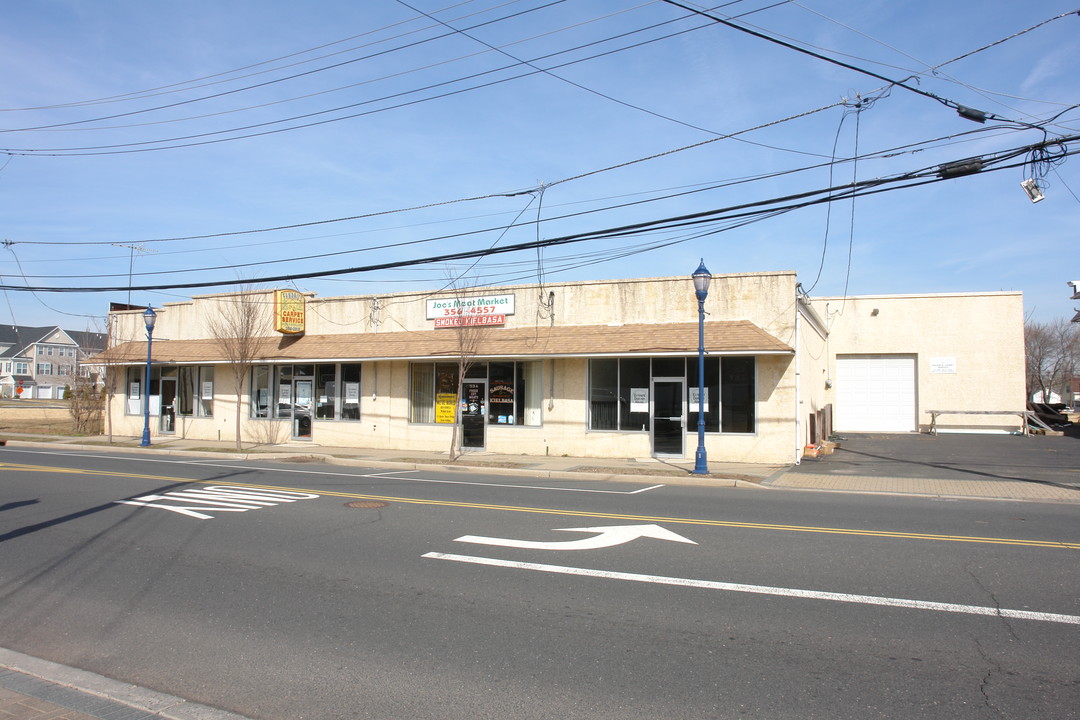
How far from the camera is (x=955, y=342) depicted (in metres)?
31.8

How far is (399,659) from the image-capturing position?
5160 millimetres

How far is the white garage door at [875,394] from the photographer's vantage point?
32.8 metres

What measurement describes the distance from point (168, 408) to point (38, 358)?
74.0 meters

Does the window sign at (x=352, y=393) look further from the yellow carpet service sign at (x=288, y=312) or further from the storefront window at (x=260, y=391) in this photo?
the storefront window at (x=260, y=391)

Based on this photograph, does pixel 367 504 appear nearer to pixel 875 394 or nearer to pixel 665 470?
pixel 665 470

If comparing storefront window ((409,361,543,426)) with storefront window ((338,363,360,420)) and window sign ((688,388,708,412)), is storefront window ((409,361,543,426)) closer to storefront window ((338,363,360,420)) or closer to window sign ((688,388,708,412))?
storefront window ((338,363,360,420))

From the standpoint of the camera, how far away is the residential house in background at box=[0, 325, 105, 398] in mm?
83312

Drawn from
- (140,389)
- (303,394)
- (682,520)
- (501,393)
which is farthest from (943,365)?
(140,389)

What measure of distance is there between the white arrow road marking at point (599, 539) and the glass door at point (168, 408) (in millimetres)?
23194

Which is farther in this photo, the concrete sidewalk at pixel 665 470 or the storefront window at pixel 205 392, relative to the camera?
the storefront window at pixel 205 392

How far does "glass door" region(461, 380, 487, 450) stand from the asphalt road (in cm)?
1091

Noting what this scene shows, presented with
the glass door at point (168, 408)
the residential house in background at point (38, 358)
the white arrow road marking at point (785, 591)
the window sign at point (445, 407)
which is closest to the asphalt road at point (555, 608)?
the white arrow road marking at point (785, 591)

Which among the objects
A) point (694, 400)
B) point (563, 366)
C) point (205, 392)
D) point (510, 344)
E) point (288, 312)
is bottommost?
point (694, 400)

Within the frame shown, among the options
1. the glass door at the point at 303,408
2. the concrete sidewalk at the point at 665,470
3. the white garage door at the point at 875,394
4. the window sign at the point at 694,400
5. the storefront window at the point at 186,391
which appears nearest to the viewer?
the concrete sidewalk at the point at 665,470
